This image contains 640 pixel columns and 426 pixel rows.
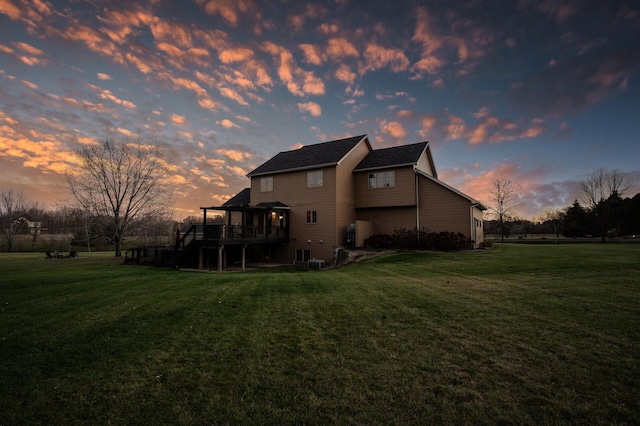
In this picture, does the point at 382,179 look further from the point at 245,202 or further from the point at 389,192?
the point at 245,202

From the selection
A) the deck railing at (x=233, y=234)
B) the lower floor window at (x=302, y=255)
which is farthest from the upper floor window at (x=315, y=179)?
the lower floor window at (x=302, y=255)

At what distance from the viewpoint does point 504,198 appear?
39.0 m

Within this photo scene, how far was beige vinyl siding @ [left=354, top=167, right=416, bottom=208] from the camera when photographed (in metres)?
22.6

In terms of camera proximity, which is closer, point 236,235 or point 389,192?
point 236,235

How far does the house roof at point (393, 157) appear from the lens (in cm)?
2322

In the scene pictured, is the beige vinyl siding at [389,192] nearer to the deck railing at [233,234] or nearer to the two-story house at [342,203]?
the two-story house at [342,203]

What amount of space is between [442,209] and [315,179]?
415 inches

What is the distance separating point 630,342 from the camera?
14.8 ft

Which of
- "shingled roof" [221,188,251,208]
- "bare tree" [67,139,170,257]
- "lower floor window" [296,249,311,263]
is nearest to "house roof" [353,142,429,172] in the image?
"lower floor window" [296,249,311,263]

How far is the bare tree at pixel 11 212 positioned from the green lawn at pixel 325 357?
4480cm

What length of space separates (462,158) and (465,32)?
14.1 meters

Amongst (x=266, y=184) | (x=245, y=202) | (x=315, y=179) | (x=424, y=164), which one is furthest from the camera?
(x=245, y=202)

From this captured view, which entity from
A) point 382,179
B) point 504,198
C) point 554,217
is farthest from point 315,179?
point 554,217

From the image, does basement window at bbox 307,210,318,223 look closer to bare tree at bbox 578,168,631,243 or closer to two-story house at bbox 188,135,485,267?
two-story house at bbox 188,135,485,267
